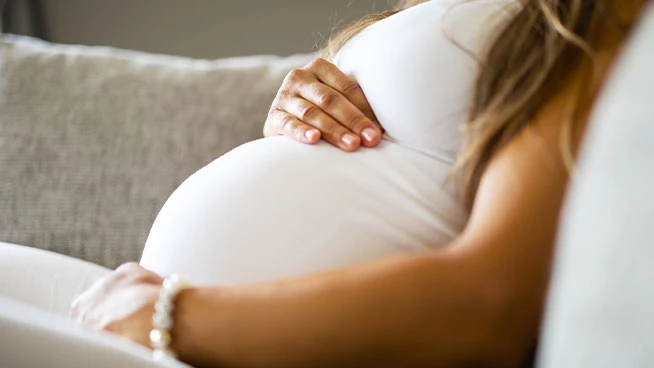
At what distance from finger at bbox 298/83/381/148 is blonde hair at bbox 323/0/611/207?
128 millimetres

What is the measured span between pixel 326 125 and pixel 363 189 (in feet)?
0.37

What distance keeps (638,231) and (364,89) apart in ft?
1.71

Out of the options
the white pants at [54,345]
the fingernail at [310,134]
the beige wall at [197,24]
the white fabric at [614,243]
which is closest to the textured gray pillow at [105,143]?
the fingernail at [310,134]

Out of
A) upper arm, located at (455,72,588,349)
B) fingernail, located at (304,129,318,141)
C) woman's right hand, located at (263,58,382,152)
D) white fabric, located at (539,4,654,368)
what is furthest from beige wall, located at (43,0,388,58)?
white fabric, located at (539,4,654,368)

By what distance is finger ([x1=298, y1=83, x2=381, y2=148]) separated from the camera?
766mm

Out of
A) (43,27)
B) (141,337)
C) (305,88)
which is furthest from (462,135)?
(43,27)

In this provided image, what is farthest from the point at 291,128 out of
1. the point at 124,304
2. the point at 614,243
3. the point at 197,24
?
the point at 197,24

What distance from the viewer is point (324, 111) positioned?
82 centimetres

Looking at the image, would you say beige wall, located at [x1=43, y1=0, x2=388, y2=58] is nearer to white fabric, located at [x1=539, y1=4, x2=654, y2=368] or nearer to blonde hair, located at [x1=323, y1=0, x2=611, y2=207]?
blonde hair, located at [x1=323, y1=0, x2=611, y2=207]

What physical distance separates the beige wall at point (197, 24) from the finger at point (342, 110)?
132cm

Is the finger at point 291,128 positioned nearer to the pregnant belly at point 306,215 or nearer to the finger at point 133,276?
the pregnant belly at point 306,215

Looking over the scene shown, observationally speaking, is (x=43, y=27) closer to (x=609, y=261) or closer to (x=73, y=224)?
(x=73, y=224)

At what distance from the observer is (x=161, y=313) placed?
1.91ft

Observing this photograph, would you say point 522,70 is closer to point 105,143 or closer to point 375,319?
point 375,319
